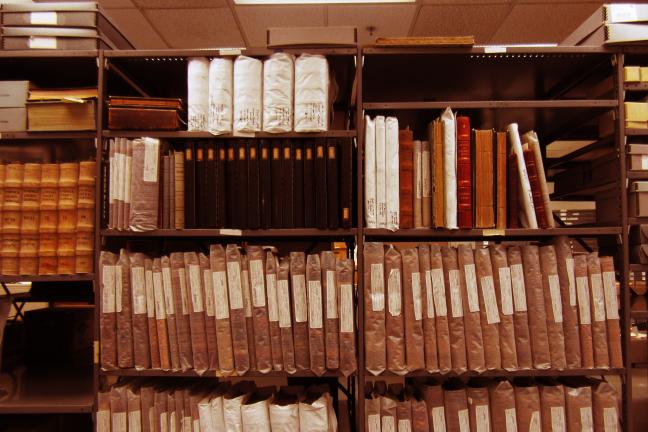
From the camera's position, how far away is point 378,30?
2975mm

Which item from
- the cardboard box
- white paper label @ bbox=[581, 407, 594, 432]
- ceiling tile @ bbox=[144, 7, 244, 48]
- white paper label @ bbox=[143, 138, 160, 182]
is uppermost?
ceiling tile @ bbox=[144, 7, 244, 48]

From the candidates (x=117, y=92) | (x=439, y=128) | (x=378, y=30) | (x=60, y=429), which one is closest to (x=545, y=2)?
(x=378, y=30)

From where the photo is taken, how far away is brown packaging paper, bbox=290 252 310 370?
137 centimetres

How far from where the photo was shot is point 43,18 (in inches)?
59.4

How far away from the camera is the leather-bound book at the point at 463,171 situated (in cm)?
139

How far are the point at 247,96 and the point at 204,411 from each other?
1156mm

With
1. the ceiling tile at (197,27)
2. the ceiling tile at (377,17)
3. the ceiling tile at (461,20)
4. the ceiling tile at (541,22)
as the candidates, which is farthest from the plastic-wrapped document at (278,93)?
the ceiling tile at (541,22)

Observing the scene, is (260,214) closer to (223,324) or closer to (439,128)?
(223,324)

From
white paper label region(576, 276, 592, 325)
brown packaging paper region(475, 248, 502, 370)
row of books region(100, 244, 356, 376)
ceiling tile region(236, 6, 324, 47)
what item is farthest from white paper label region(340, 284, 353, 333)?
ceiling tile region(236, 6, 324, 47)

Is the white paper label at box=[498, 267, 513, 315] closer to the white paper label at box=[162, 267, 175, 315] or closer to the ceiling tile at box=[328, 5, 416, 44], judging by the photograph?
the white paper label at box=[162, 267, 175, 315]

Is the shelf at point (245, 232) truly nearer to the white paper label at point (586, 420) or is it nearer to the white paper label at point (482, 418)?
the white paper label at point (482, 418)

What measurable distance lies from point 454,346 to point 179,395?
1022 millimetres

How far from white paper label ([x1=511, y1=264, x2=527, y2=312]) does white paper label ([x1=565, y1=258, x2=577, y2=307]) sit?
0.16 metres

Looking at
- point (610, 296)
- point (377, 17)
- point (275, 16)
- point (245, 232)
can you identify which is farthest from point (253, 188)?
point (377, 17)
